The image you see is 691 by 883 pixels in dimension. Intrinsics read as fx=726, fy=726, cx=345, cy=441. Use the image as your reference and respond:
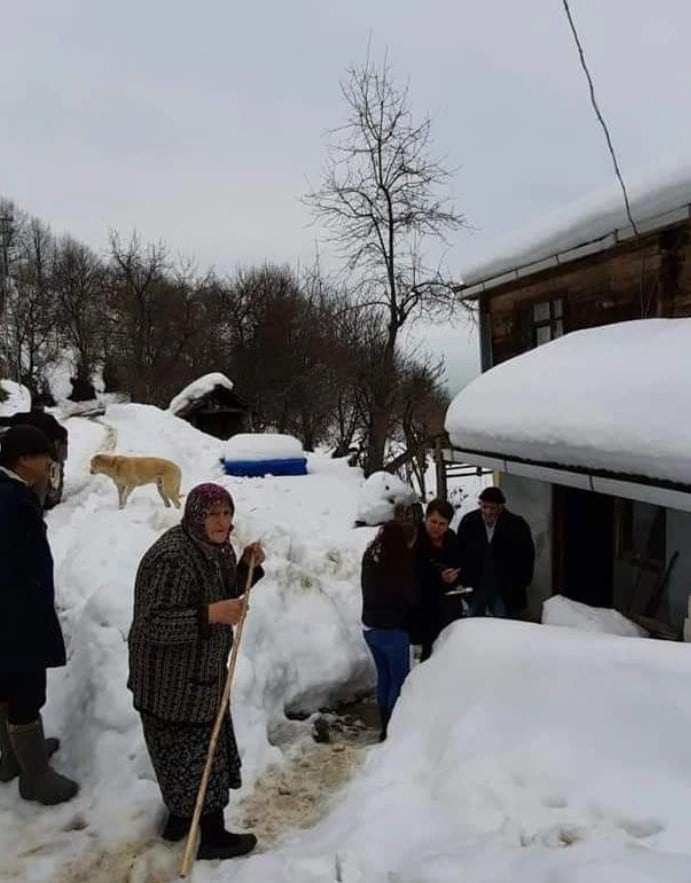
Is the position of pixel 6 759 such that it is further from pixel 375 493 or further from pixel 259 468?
pixel 259 468

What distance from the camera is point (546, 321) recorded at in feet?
29.9

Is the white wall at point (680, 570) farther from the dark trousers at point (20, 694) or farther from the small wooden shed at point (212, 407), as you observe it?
the small wooden shed at point (212, 407)

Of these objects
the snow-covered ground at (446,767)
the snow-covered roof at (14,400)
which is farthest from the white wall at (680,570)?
the snow-covered roof at (14,400)

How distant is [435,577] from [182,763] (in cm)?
224

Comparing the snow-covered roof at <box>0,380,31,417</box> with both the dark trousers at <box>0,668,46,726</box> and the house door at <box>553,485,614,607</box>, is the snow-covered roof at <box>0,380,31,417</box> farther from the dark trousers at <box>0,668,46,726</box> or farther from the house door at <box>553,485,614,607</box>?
the dark trousers at <box>0,668,46,726</box>

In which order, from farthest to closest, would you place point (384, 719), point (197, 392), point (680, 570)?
point (197, 392) < point (680, 570) < point (384, 719)

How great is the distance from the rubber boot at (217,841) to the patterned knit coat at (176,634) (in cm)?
44

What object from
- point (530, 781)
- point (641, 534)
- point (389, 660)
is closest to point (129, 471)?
point (389, 660)

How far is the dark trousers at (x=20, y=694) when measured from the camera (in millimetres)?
3494

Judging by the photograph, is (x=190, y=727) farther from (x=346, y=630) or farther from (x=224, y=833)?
(x=346, y=630)

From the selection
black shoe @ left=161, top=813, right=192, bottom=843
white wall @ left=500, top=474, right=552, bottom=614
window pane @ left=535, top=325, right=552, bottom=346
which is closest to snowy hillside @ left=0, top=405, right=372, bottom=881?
black shoe @ left=161, top=813, right=192, bottom=843

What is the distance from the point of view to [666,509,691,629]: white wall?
6059 millimetres

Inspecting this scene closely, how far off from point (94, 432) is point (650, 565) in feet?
45.5

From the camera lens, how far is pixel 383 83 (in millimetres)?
19203
